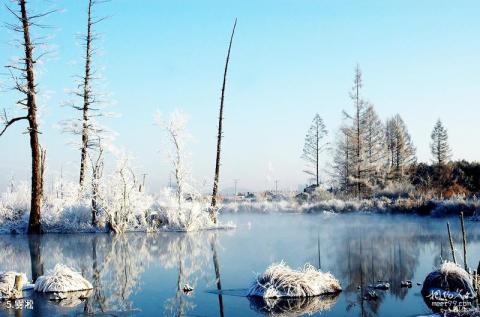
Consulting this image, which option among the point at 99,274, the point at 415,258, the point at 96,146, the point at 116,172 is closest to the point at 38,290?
the point at 99,274

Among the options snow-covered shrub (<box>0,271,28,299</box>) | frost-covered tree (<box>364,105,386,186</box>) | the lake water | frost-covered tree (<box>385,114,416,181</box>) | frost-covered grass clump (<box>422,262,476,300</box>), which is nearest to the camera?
the lake water

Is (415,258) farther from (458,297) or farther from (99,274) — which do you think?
(99,274)

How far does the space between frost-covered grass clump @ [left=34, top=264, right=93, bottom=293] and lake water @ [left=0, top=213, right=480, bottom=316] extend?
0.23 meters

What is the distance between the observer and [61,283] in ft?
27.7

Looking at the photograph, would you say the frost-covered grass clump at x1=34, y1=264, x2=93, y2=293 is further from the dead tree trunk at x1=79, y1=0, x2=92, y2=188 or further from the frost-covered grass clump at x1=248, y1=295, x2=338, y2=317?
the dead tree trunk at x1=79, y1=0, x2=92, y2=188

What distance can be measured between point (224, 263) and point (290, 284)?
3.57m

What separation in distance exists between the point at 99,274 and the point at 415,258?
20.6ft

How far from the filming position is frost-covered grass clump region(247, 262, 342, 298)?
775 centimetres

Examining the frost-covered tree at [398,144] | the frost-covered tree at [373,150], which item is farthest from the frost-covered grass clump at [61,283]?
the frost-covered tree at [398,144]

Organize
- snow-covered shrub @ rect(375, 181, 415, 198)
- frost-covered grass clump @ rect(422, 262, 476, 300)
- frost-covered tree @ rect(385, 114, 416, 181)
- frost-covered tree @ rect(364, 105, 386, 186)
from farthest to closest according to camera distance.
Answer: frost-covered tree @ rect(385, 114, 416, 181) < frost-covered tree @ rect(364, 105, 386, 186) < snow-covered shrub @ rect(375, 181, 415, 198) < frost-covered grass clump @ rect(422, 262, 476, 300)

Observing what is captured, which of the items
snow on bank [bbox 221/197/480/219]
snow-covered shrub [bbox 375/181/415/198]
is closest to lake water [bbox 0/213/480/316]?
snow on bank [bbox 221/197/480/219]

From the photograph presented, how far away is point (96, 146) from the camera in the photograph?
2184 centimetres

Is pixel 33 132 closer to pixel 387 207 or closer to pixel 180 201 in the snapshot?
pixel 180 201

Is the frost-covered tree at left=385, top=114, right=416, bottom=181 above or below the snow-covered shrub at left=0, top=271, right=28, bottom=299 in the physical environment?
above
